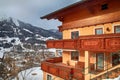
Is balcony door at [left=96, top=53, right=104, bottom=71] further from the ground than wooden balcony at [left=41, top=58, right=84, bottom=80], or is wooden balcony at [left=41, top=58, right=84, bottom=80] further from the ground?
balcony door at [left=96, top=53, right=104, bottom=71]

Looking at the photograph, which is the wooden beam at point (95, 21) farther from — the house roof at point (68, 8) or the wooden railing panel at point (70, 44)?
the wooden railing panel at point (70, 44)

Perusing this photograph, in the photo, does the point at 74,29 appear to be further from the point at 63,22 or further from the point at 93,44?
the point at 93,44

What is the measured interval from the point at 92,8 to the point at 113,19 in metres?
3.19

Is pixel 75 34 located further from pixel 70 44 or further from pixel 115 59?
pixel 115 59

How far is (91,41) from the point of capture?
685 inches

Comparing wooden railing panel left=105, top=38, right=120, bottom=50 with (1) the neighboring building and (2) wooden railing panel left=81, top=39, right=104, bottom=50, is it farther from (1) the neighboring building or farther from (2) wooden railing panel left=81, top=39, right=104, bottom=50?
(2) wooden railing panel left=81, top=39, right=104, bottom=50

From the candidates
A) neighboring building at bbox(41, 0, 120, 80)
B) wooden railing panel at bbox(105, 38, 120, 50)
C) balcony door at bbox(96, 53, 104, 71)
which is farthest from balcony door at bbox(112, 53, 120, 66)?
wooden railing panel at bbox(105, 38, 120, 50)

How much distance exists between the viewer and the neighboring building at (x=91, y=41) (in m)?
15.9

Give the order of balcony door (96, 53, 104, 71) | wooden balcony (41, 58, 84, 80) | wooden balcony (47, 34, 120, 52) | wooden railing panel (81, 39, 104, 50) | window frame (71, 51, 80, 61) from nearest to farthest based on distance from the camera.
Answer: wooden balcony (47, 34, 120, 52) < wooden railing panel (81, 39, 104, 50) < wooden balcony (41, 58, 84, 80) < balcony door (96, 53, 104, 71) < window frame (71, 51, 80, 61)

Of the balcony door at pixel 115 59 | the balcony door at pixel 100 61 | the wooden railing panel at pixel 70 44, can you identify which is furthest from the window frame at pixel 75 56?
the balcony door at pixel 115 59

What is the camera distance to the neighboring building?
15.9 meters

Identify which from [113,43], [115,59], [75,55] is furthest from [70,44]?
[113,43]

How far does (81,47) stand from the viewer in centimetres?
1889

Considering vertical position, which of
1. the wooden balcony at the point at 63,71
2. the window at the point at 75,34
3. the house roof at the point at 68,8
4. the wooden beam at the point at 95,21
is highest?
the house roof at the point at 68,8
